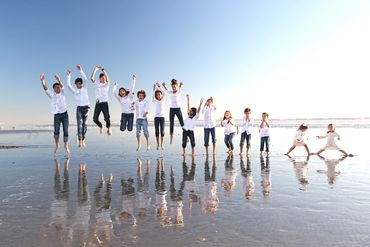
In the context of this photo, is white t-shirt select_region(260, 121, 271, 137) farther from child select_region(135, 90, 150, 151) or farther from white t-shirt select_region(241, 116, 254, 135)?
child select_region(135, 90, 150, 151)

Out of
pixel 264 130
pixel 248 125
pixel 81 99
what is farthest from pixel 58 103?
pixel 264 130

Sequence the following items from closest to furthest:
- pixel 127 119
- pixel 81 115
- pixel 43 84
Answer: pixel 43 84, pixel 81 115, pixel 127 119

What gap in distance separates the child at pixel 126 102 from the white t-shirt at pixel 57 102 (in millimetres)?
2254

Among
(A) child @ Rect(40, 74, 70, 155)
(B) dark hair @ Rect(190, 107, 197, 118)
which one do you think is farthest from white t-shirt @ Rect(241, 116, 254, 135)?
(A) child @ Rect(40, 74, 70, 155)

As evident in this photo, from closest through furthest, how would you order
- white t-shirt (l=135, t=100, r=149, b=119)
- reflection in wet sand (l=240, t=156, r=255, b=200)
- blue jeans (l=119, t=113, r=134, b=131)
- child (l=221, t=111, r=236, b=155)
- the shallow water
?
the shallow water
reflection in wet sand (l=240, t=156, r=255, b=200)
white t-shirt (l=135, t=100, r=149, b=119)
blue jeans (l=119, t=113, r=134, b=131)
child (l=221, t=111, r=236, b=155)

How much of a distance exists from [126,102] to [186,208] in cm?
945

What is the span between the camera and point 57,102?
12477 mm

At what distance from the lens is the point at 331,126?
15.0 meters

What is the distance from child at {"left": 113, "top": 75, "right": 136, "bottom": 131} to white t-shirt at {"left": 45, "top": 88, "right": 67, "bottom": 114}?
2254 millimetres

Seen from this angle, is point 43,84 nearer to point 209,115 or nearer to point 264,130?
point 209,115

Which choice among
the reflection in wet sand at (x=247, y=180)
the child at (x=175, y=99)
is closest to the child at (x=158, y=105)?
the child at (x=175, y=99)

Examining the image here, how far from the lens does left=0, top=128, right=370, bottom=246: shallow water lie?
152 inches

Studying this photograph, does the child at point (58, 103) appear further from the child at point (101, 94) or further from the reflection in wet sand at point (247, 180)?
the reflection in wet sand at point (247, 180)

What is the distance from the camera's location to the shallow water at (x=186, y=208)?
3861mm
